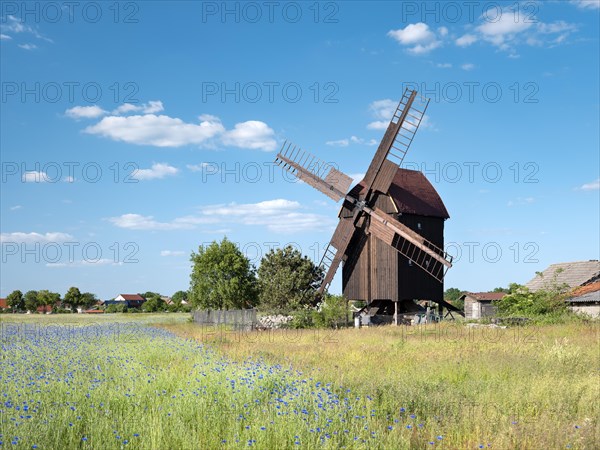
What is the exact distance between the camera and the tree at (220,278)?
44625 mm

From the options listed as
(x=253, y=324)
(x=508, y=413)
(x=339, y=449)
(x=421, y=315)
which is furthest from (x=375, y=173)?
(x=339, y=449)

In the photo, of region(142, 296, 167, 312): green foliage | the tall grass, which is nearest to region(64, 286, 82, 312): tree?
region(142, 296, 167, 312): green foliage

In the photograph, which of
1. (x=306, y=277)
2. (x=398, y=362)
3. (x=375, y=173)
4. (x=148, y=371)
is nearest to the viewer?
(x=148, y=371)

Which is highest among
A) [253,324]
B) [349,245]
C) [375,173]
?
[375,173]

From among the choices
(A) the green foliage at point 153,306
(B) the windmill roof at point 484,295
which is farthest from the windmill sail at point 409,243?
(A) the green foliage at point 153,306

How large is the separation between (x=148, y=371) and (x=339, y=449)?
18.3 ft

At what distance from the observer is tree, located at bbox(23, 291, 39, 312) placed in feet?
335

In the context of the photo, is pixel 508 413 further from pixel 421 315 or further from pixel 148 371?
pixel 421 315

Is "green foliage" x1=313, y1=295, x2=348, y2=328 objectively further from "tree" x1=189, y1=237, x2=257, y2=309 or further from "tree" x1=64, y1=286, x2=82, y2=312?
"tree" x1=64, y1=286, x2=82, y2=312

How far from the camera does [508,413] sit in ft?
29.0

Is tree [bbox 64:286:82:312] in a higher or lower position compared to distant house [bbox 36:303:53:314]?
higher

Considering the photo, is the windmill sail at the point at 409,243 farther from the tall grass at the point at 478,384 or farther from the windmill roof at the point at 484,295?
the windmill roof at the point at 484,295

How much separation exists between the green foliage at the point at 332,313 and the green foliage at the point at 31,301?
8475 centimetres

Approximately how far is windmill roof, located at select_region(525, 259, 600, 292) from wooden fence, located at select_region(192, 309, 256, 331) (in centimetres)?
1999
